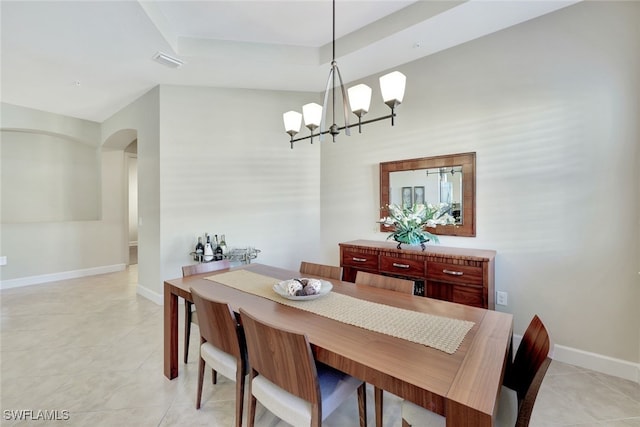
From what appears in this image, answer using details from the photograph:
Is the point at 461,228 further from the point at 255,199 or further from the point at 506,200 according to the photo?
the point at 255,199

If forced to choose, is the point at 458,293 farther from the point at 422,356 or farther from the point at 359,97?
the point at 359,97

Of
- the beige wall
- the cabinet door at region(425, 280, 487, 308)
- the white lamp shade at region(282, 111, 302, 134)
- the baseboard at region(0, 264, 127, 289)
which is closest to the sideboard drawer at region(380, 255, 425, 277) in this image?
the cabinet door at region(425, 280, 487, 308)

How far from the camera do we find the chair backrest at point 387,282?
1.91 metres

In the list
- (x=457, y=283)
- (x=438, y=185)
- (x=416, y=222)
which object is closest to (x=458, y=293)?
Result: (x=457, y=283)

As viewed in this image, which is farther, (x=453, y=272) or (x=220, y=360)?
(x=453, y=272)

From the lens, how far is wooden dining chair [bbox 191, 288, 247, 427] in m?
1.51

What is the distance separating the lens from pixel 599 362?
87.7 inches

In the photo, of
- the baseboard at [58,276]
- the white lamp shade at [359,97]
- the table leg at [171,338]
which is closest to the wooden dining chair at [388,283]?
the white lamp shade at [359,97]

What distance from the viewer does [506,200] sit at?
2.63m

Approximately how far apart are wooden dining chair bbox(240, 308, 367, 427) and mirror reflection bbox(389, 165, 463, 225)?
6.76 feet

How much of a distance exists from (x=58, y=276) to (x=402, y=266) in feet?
19.0

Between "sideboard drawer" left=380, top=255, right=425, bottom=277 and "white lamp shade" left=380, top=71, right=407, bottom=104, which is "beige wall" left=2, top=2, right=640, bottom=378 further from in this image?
"white lamp shade" left=380, top=71, right=407, bottom=104

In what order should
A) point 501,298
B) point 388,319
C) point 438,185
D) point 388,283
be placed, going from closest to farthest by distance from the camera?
point 388,319
point 388,283
point 501,298
point 438,185
